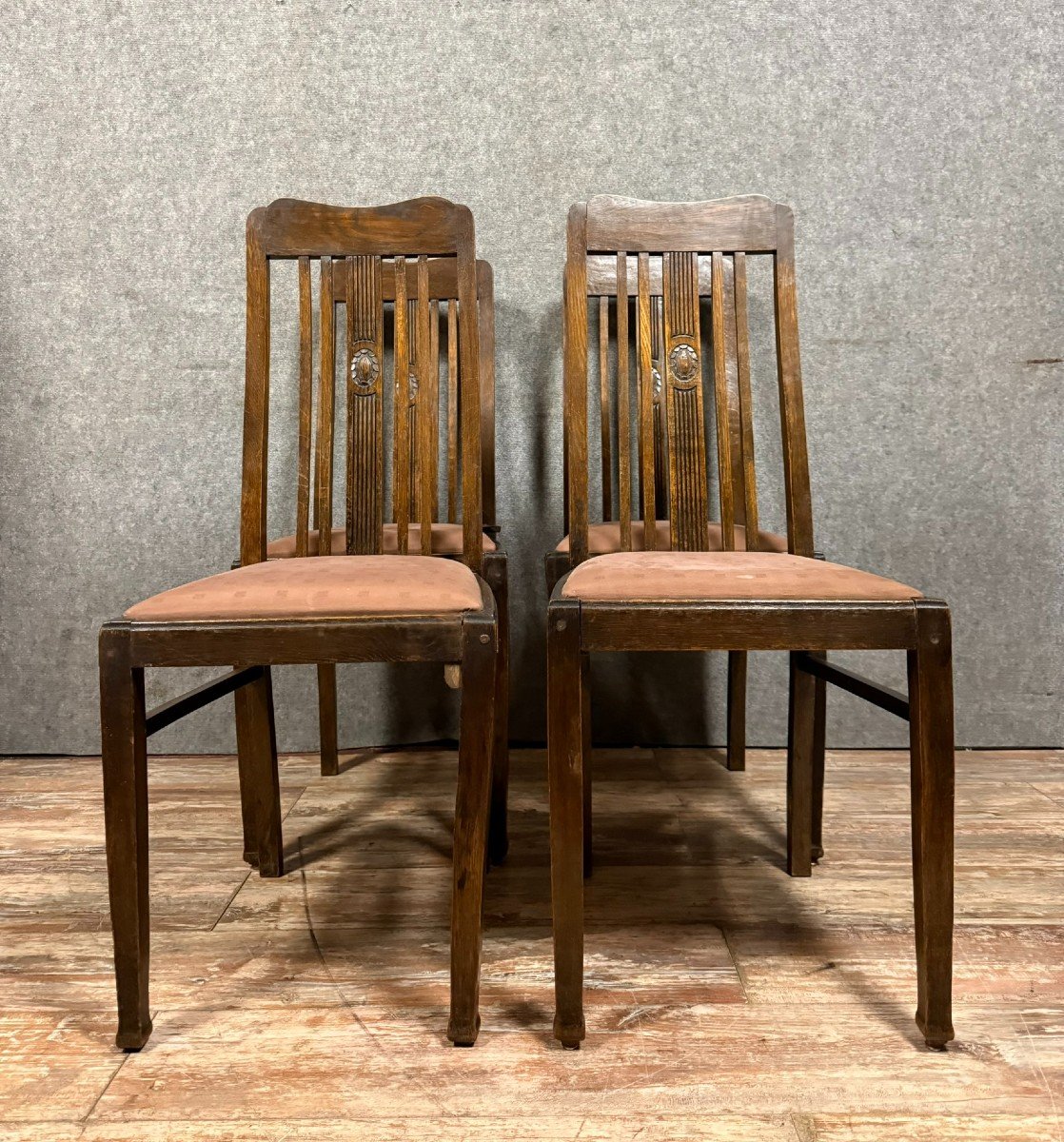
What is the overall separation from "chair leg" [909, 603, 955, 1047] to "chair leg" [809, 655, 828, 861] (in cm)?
40

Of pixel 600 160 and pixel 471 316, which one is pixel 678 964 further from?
pixel 600 160

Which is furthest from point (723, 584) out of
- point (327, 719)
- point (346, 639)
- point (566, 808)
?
point (327, 719)

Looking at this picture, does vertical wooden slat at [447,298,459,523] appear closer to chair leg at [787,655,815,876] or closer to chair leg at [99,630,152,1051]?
chair leg at [787,655,815,876]

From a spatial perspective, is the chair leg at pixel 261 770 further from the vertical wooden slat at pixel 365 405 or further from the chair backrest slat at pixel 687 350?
the chair backrest slat at pixel 687 350

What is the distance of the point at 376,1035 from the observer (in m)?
0.97

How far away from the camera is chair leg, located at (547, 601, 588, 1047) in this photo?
0.95 meters

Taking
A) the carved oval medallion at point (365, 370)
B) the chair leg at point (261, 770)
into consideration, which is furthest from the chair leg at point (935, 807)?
the chair leg at point (261, 770)

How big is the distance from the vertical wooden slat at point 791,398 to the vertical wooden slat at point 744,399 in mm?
47

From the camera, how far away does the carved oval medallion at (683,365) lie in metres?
1.31

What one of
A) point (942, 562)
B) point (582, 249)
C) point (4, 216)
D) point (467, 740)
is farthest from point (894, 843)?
point (4, 216)

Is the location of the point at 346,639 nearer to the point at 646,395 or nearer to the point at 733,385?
the point at 646,395

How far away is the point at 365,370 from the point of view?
1.24 meters

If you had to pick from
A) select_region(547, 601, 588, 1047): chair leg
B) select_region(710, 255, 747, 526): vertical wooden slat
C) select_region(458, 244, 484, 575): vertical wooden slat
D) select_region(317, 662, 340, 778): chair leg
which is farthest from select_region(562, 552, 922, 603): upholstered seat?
select_region(317, 662, 340, 778): chair leg

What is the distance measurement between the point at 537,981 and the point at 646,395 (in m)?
0.79
